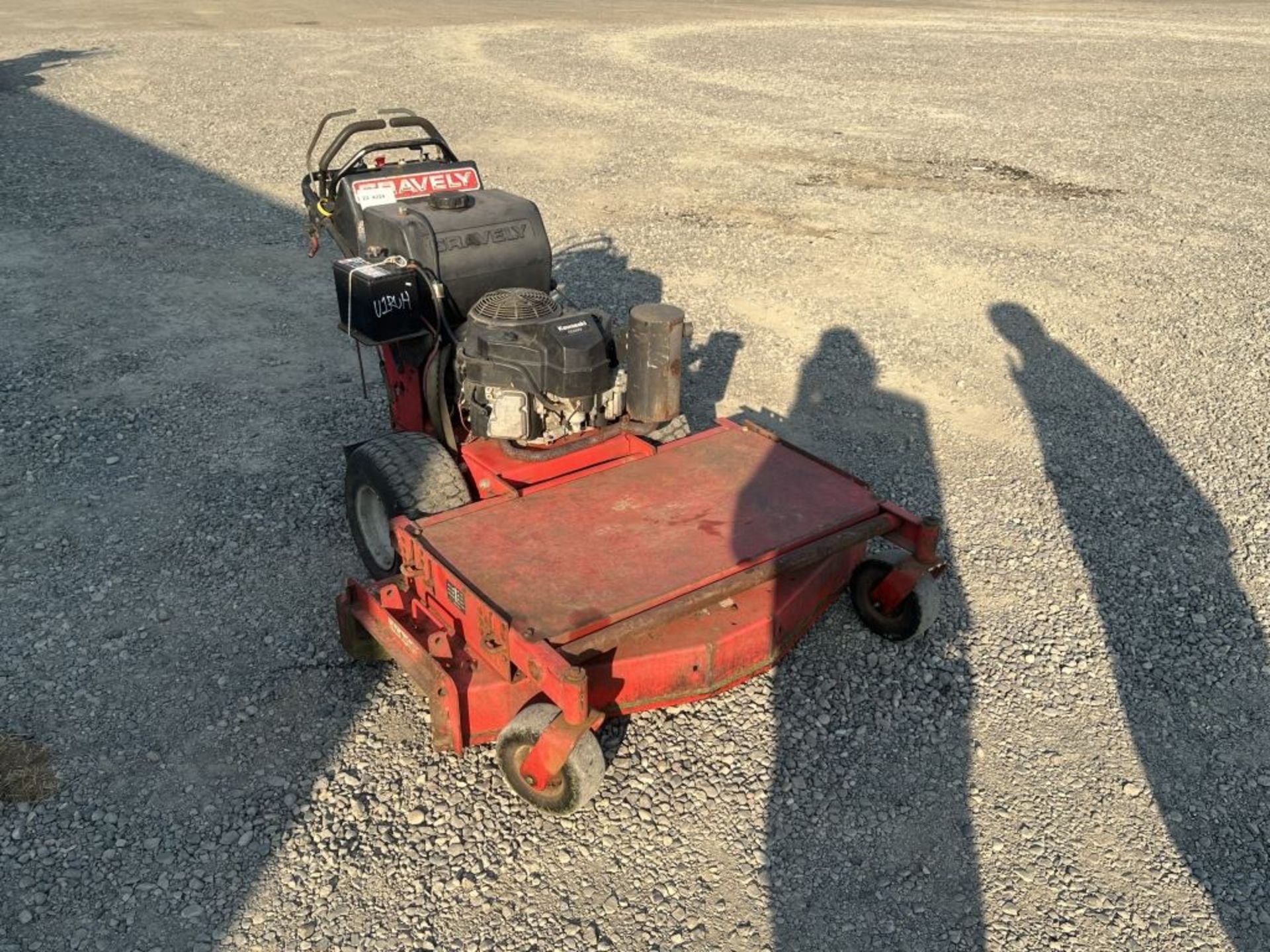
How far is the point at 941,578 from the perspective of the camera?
16.1 feet

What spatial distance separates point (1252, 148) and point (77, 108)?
1618 centimetres

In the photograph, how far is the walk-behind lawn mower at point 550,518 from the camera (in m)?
3.55

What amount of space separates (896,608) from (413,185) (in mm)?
3366

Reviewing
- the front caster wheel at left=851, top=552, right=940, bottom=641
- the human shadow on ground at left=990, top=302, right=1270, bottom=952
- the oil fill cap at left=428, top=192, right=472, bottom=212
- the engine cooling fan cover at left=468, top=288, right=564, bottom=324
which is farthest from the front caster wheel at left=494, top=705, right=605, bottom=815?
the oil fill cap at left=428, top=192, right=472, bottom=212

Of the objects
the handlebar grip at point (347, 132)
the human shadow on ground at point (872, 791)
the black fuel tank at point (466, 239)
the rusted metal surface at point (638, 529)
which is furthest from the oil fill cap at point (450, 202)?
the human shadow on ground at point (872, 791)

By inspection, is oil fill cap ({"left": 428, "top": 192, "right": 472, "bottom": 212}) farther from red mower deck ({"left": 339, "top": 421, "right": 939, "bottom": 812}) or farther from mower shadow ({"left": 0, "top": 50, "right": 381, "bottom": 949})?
mower shadow ({"left": 0, "top": 50, "right": 381, "bottom": 949})

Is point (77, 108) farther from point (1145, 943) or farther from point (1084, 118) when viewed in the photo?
point (1145, 943)

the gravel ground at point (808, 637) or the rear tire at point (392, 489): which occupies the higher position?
the rear tire at point (392, 489)

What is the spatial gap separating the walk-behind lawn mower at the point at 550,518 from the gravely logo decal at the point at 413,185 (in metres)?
0.01

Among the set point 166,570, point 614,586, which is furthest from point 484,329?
point 166,570

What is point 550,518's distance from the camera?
13.4 feet

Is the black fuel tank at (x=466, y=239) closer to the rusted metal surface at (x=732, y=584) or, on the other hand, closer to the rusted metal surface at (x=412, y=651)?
the rusted metal surface at (x=412, y=651)

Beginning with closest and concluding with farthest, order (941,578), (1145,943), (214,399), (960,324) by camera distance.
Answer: (1145,943) < (941,578) < (214,399) < (960,324)

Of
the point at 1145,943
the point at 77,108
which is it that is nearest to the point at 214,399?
the point at 1145,943
